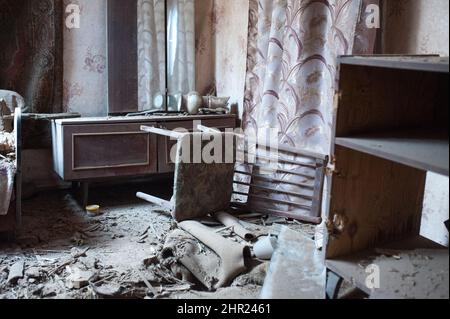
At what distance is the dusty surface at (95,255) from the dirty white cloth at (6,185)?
293 millimetres

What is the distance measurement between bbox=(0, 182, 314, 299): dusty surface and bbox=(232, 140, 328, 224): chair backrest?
14 centimetres

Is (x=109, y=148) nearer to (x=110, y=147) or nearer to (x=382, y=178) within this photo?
(x=110, y=147)

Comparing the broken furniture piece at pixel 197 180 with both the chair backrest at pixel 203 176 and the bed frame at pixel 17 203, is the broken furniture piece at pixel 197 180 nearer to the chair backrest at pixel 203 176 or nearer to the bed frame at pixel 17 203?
the chair backrest at pixel 203 176

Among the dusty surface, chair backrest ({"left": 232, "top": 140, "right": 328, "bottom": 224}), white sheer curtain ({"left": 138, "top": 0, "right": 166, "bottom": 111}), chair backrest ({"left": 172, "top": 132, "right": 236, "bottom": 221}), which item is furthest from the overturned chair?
white sheer curtain ({"left": 138, "top": 0, "right": 166, "bottom": 111})

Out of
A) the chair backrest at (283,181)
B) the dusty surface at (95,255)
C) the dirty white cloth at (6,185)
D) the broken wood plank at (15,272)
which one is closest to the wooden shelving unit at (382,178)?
the dusty surface at (95,255)

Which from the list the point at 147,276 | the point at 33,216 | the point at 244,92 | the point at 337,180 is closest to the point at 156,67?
the point at 244,92

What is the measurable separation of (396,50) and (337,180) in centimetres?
102

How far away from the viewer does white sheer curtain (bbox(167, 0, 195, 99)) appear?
4.05 metres

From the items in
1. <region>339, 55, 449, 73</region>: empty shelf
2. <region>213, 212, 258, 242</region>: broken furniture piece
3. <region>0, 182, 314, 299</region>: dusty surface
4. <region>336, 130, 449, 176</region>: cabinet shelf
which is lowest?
<region>0, 182, 314, 299</region>: dusty surface

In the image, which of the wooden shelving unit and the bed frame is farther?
the bed frame

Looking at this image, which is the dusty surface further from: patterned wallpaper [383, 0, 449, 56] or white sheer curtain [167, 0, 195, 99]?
patterned wallpaper [383, 0, 449, 56]

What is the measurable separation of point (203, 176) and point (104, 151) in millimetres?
915

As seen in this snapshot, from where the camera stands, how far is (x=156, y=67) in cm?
403

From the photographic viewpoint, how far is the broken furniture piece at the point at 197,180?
9.44 ft
